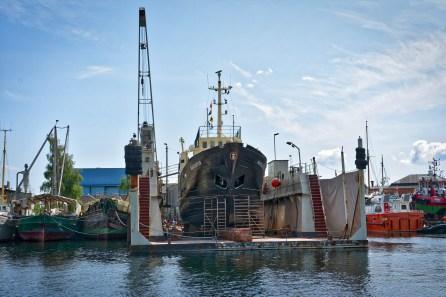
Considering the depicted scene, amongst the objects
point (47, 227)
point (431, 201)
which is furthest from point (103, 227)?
point (431, 201)

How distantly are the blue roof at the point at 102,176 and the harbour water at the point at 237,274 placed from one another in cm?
8313

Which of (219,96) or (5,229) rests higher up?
(219,96)

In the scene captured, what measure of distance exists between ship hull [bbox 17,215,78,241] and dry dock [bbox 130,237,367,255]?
20.9 metres

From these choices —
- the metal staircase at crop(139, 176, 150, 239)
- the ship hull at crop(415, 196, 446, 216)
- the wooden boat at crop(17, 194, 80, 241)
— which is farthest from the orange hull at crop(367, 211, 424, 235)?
the metal staircase at crop(139, 176, 150, 239)

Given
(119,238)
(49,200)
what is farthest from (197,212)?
(49,200)

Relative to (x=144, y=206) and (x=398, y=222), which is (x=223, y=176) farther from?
(x=398, y=222)

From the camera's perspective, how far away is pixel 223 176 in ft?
106

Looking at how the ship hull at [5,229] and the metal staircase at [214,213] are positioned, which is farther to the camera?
the ship hull at [5,229]

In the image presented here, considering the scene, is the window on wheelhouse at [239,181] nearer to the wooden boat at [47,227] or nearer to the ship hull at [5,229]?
the wooden boat at [47,227]

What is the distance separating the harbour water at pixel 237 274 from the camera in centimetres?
1783

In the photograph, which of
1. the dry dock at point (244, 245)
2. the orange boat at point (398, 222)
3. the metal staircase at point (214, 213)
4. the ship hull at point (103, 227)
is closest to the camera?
the dry dock at point (244, 245)

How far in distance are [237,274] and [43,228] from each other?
2993cm

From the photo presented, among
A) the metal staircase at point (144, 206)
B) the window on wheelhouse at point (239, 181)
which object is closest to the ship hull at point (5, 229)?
the metal staircase at point (144, 206)

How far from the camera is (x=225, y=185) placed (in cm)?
3241
